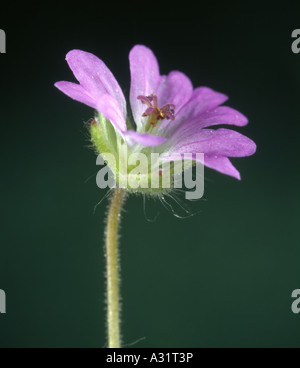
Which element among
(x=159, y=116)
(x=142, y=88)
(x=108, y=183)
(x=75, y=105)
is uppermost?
(x=75, y=105)

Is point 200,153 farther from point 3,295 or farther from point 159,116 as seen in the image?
point 3,295

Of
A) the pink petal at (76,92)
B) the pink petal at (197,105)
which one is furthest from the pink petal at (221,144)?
the pink petal at (76,92)

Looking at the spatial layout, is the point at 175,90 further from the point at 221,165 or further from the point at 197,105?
the point at 221,165

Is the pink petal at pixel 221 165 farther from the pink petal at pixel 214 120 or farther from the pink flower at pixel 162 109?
the pink petal at pixel 214 120

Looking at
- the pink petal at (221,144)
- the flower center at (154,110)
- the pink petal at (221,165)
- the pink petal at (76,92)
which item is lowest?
the pink petal at (221,165)

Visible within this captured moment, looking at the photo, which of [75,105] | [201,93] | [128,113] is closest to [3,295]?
[75,105]

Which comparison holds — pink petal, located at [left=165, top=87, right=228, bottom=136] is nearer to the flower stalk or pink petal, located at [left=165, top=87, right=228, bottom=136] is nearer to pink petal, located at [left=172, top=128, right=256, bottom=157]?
pink petal, located at [left=172, top=128, right=256, bottom=157]

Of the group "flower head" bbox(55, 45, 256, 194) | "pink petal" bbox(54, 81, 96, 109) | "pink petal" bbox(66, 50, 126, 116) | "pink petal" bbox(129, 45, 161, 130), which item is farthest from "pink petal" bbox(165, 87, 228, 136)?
"pink petal" bbox(54, 81, 96, 109)
